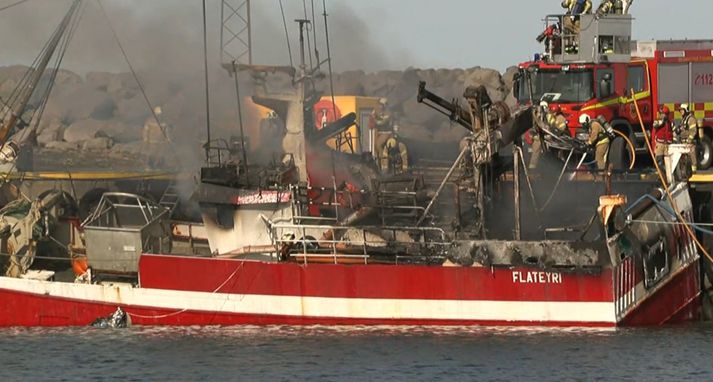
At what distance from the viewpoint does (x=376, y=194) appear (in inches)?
1398

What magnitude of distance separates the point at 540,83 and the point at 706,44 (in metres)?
4.76

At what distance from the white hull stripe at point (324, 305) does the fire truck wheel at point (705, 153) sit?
10.3 m

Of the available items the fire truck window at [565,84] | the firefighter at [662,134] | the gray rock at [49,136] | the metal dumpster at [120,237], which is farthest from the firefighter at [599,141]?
the gray rock at [49,136]

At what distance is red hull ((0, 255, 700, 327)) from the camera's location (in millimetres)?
32781

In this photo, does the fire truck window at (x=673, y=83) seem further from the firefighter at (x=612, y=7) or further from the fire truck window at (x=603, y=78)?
the firefighter at (x=612, y=7)

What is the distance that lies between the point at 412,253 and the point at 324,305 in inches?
81.5

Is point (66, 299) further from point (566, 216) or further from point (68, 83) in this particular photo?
point (68, 83)

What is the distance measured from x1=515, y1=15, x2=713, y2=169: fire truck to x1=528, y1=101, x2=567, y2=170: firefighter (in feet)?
2.92

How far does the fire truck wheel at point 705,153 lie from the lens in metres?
41.7

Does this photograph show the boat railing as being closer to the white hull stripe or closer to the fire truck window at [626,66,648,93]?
the white hull stripe

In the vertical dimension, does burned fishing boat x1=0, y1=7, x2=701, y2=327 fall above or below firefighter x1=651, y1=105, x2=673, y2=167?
below

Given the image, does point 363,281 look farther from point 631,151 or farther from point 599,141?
point 631,151

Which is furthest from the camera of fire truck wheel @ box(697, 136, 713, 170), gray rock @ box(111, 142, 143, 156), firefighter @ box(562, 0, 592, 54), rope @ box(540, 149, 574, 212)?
gray rock @ box(111, 142, 143, 156)

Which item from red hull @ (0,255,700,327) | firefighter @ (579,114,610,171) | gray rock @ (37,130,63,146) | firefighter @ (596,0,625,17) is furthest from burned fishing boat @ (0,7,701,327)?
gray rock @ (37,130,63,146)
